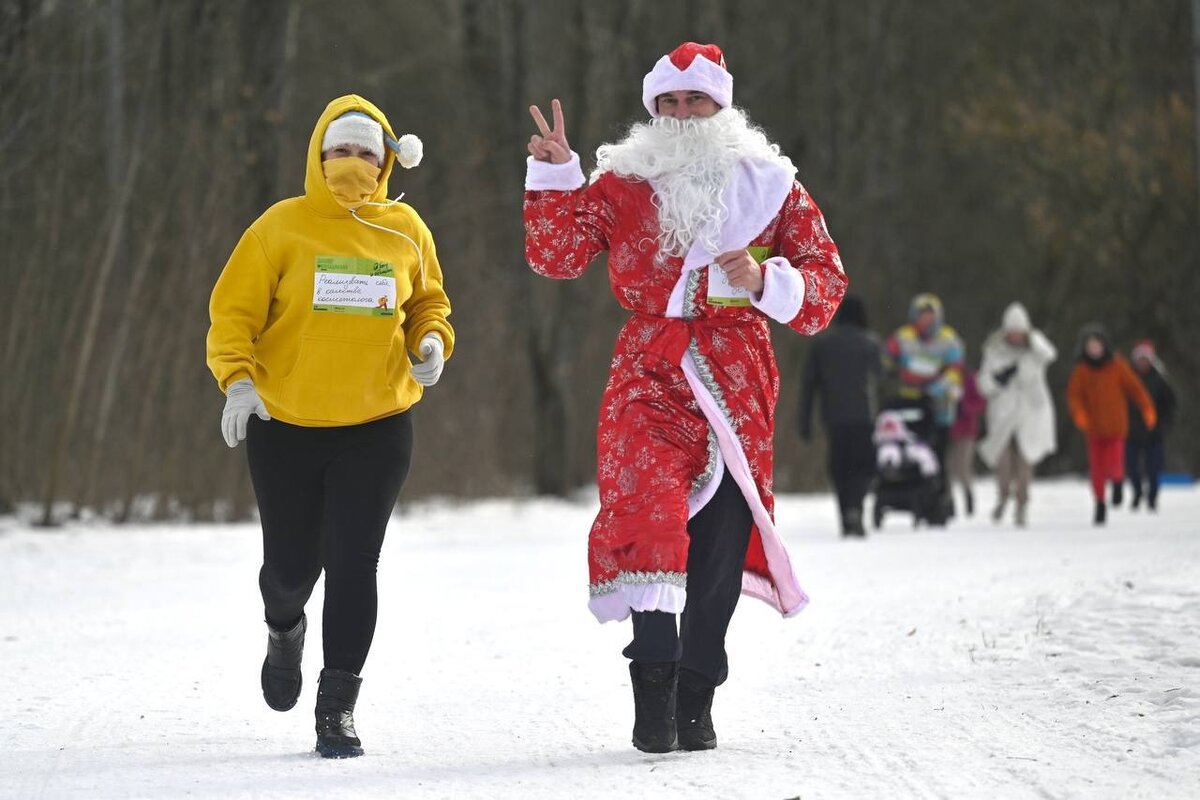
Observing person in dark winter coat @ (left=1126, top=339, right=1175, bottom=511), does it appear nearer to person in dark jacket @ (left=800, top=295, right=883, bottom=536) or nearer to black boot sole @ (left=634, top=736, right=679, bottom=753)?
person in dark jacket @ (left=800, top=295, right=883, bottom=536)

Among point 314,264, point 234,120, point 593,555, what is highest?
point 234,120

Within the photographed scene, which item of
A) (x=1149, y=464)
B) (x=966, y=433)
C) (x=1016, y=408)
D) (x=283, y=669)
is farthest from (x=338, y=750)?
(x=1149, y=464)

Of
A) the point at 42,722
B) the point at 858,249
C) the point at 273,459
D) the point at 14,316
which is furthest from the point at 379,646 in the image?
the point at 858,249

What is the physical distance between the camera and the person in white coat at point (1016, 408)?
656 inches

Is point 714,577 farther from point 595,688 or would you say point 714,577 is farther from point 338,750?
point 595,688

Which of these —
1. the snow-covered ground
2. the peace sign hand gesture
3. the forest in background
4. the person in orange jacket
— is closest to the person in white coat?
the person in orange jacket

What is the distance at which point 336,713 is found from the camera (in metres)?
5.54

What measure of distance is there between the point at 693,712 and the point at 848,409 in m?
9.61

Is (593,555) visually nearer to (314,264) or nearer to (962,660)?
(314,264)

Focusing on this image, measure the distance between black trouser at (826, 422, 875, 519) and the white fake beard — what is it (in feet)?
30.3

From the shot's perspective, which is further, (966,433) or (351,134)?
(966,433)

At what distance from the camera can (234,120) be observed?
1603cm

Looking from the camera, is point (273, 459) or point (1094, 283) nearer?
point (273, 459)

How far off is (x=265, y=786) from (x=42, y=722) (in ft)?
4.61
